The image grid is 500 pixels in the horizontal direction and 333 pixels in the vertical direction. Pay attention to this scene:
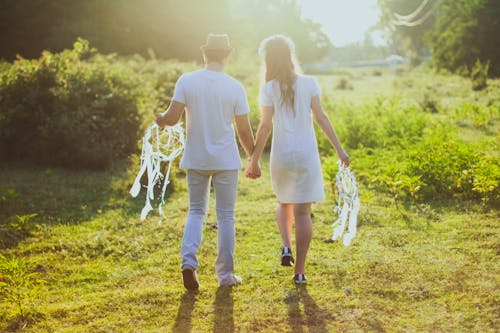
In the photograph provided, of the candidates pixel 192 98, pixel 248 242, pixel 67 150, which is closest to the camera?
pixel 192 98

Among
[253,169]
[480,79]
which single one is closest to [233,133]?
[253,169]

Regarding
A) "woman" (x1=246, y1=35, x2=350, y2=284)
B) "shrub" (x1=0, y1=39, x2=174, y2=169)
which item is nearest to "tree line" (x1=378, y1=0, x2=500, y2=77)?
"shrub" (x1=0, y1=39, x2=174, y2=169)

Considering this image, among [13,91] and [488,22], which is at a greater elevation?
[488,22]

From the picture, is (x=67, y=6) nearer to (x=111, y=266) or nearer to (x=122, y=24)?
(x=122, y=24)

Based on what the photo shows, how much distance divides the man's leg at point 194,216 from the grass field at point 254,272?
33 centimetres

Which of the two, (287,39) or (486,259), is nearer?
(287,39)

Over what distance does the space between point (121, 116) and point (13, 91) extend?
197 centimetres

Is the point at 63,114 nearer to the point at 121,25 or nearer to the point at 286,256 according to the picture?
the point at 286,256

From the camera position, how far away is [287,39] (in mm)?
4539

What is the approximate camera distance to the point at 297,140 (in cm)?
448

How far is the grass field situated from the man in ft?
1.85

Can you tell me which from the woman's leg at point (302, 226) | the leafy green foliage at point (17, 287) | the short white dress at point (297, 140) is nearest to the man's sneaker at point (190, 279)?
the woman's leg at point (302, 226)

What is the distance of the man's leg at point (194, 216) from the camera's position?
4531 mm

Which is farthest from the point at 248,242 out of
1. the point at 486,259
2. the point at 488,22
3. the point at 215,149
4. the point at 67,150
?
the point at 488,22
